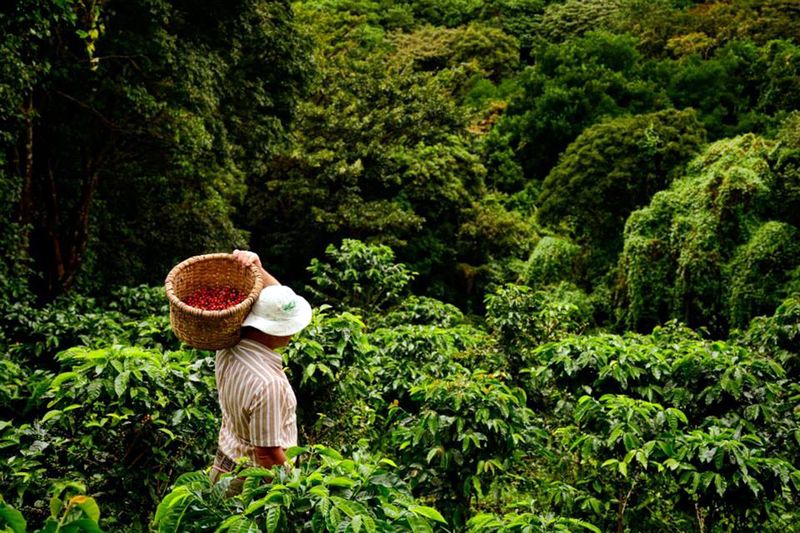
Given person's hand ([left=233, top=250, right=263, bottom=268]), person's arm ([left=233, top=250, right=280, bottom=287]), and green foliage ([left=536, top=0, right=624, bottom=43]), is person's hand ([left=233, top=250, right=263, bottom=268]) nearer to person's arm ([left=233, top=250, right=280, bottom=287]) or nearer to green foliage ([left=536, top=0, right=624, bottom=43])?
person's arm ([left=233, top=250, right=280, bottom=287])

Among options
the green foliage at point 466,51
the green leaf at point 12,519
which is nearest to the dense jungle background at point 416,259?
the green leaf at point 12,519

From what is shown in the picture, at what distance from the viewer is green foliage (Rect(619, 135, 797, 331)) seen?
866cm

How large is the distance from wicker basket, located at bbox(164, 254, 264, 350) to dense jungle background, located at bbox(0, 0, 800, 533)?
42 cm

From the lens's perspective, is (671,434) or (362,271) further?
(362,271)

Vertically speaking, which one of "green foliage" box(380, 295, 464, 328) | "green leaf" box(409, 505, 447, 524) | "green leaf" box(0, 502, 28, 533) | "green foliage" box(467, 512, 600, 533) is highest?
"green leaf" box(0, 502, 28, 533)

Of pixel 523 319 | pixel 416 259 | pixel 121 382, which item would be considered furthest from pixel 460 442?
pixel 416 259

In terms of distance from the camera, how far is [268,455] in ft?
8.54

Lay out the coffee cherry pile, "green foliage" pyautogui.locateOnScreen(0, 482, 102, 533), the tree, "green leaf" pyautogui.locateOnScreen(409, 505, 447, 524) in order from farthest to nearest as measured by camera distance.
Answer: the tree → the coffee cherry pile → "green leaf" pyautogui.locateOnScreen(409, 505, 447, 524) → "green foliage" pyautogui.locateOnScreen(0, 482, 102, 533)

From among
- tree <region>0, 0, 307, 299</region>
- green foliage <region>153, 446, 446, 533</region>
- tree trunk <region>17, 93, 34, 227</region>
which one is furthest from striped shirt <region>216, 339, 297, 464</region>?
tree trunk <region>17, 93, 34, 227</region>

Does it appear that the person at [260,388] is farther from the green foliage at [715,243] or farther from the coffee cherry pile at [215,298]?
the green foliage at [715,243]

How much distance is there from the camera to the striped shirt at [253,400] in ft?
8.46

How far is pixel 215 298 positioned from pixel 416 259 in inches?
448

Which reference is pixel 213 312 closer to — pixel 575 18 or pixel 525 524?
pixel 525 524

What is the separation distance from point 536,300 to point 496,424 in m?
2.79
